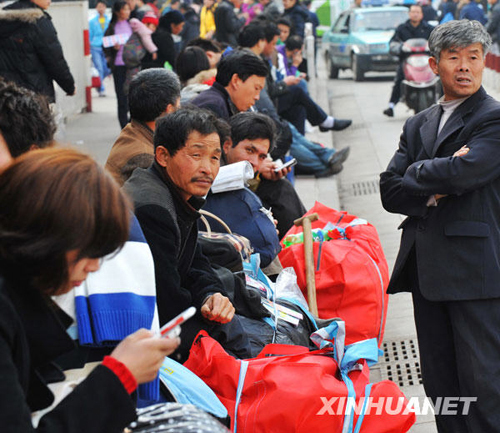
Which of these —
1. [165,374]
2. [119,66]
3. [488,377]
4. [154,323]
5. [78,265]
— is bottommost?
[119,66]

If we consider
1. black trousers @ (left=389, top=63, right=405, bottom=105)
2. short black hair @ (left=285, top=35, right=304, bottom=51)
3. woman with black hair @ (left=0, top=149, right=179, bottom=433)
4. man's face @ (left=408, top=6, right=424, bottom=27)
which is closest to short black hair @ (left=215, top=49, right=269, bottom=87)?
woman with black hair @ (left=0, top=149, right=179, bottom=433)

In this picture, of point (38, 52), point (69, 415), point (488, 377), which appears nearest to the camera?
point (69, 415)

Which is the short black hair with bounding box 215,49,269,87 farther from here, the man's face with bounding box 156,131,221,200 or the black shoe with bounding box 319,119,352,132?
the black shoe with bounding box 319,119,352,132

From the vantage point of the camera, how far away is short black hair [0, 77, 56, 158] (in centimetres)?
282

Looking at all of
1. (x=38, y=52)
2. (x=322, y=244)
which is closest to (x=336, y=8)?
(x=38, y=52)

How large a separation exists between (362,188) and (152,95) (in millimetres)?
5323

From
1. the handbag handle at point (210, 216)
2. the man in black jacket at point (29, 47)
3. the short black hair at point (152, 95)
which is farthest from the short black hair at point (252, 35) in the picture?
the handbag handle at point (210, 216)

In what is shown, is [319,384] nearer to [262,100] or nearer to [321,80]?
[262,100]

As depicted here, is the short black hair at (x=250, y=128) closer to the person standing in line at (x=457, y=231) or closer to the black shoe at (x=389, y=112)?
the person standing in line at (x=457, y=231)

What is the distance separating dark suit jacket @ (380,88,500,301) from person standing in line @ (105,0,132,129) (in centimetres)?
769

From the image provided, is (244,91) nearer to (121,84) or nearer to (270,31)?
(270,31)

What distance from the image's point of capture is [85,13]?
45.6ft

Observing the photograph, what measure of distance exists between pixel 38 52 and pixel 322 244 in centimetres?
446

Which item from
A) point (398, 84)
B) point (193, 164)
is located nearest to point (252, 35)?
point (193, 164)
